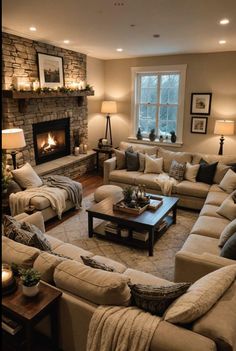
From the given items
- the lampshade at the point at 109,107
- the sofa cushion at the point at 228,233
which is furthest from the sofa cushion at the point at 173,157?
the sofa cushion at the point at 228,233

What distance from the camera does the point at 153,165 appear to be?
545 cm

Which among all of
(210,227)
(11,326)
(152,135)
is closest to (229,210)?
(210,227)

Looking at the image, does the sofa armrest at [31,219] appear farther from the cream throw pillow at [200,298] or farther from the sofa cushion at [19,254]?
the cream throw pillow at [200,298]

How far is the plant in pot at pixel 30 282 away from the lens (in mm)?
1880

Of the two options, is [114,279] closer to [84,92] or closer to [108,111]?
[84,92]

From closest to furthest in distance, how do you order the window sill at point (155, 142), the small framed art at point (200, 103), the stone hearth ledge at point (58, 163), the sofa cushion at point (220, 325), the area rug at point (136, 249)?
the sofa cushion at point (220, 325)
the area rug at point (136, 249)
the stone hearth ledge at point (58, 163)
the small framed art at point (200, 103)
the window sill at point (155, 142)

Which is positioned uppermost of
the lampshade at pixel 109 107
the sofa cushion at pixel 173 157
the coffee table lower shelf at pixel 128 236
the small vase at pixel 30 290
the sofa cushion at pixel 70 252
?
the lampshade at pixel 109 107

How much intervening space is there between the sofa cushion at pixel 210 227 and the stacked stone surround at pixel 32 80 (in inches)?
132

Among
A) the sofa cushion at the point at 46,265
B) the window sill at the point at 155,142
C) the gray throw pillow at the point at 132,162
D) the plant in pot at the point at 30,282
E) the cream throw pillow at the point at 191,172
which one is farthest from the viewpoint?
the window sill at the point at 155,142

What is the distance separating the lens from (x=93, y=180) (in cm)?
655

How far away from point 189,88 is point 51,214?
4279 mm

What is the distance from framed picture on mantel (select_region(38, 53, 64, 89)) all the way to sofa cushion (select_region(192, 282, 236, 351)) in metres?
4.76

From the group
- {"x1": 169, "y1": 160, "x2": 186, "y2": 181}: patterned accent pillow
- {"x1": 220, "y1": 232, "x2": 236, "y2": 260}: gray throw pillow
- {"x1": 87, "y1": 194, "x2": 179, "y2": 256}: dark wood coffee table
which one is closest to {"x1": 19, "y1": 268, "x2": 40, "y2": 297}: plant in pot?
{"x1": 220, "y1": 232, "x2": 236, "y2": 260}: gray throw pillow

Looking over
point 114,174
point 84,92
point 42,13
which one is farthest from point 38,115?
point 42,13
